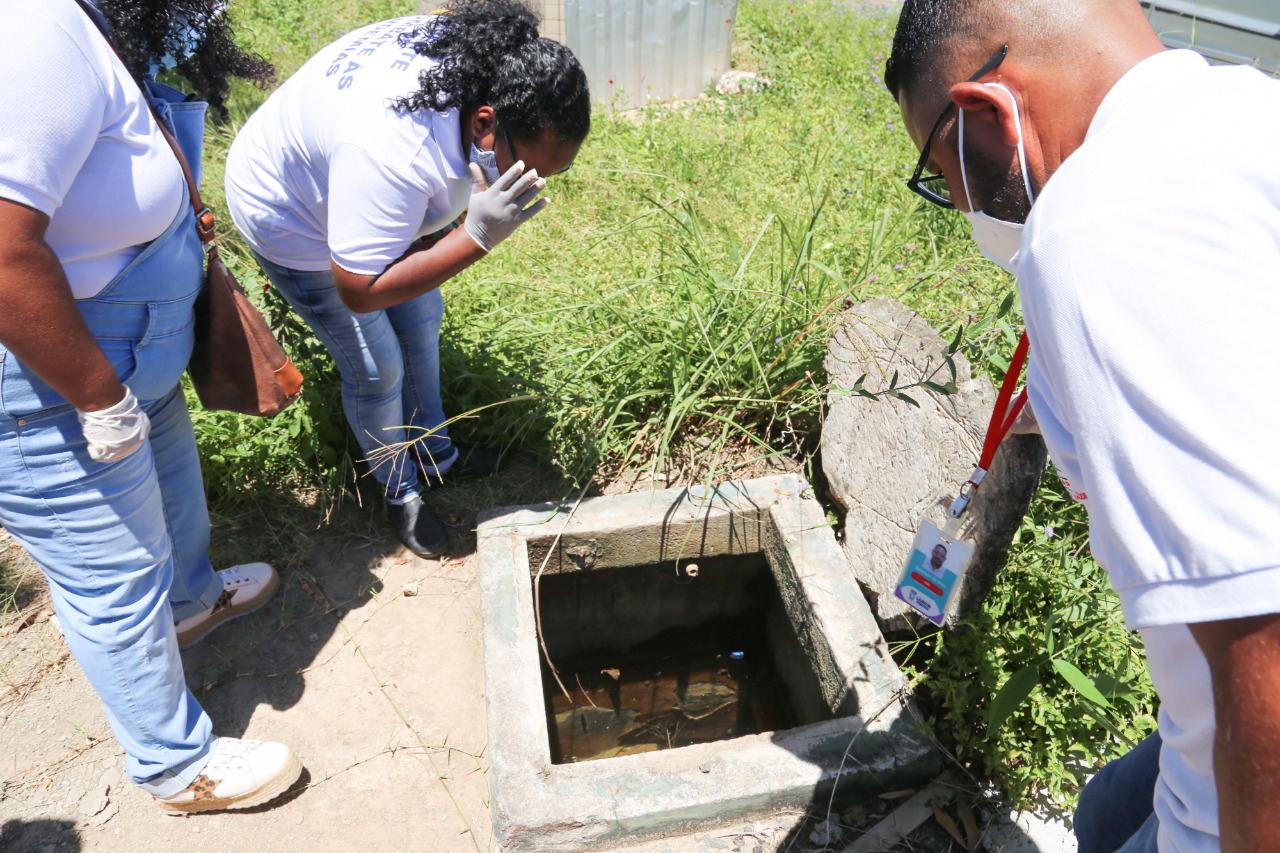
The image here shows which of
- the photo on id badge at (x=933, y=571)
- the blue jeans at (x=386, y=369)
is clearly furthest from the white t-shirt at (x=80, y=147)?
the photo on id badge at (x=933, y=571)

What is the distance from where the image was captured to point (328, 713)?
94.2 inches

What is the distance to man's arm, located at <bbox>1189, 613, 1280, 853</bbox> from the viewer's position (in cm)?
71

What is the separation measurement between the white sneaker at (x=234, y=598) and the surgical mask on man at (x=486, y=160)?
1.42 metres

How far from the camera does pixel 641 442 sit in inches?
115

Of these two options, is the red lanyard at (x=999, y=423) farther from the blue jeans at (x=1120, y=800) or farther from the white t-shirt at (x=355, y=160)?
the white t-shirt at (x=355, y=160)

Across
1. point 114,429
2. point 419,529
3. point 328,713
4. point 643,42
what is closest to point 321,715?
point 328,713

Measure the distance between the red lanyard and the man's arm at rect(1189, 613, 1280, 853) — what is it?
910mm

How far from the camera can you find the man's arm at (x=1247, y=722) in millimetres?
711

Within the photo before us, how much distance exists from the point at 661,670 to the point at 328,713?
1.10 meters

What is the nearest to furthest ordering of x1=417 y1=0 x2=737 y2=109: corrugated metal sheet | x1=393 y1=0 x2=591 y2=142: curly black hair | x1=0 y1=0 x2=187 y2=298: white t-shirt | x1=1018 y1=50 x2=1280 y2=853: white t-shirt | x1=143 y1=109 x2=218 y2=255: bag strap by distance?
x1=1018 y1=50 x2=1280 y2=853: white t-shirt → x1=0 y1=0 x2=187 y2=298: white t-shirt → x1=143 y1=109 x2=218 y2=255: bag strap → x1=393 y1=0 x2=591 y2=142: curly black hair → x1=417 y1=0 x2=737 y2=109: corrugated metal sheet

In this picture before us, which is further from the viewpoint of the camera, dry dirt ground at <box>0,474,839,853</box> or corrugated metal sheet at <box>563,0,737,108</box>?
corrugated metal sheet at <box>563,0,737,108</box>

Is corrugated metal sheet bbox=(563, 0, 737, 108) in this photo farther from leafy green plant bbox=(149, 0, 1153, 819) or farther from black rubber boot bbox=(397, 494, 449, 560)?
black rubber boot bbox=(397, 494, 449, 560)

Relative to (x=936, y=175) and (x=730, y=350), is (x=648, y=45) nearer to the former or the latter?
(x=730, y=350)

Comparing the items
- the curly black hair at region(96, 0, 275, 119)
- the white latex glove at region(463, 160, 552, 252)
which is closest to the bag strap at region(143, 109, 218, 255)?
the curly black hair at region(96, 0, 275, 119)
